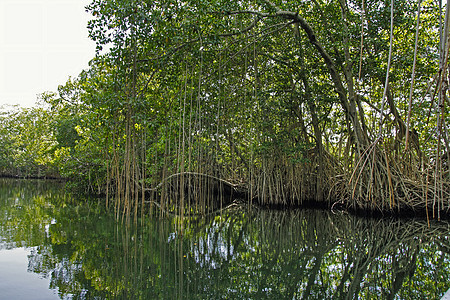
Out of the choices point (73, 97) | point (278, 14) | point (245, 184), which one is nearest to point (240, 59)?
point (278, 14)

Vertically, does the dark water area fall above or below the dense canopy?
below

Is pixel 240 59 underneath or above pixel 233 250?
above

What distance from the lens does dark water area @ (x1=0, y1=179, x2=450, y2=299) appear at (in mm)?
2674

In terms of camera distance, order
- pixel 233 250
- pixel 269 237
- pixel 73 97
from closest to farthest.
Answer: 1. pixel 233 250
2. pixel 269 237
3. pixel 73 97

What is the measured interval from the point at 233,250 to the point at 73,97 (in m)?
13.3

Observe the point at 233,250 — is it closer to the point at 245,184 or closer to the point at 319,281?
the point at 319,281

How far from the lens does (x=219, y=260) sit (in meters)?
3.60

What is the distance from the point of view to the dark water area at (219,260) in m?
2.67

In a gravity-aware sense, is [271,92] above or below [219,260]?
above

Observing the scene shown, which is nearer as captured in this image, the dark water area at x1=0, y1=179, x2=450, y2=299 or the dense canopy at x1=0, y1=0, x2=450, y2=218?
the dark water area at x1=0, y1=179, x2=450, y2=299

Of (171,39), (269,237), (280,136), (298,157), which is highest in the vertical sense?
(171,39)

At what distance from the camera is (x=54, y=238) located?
4.32m

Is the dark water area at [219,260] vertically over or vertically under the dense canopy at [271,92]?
under

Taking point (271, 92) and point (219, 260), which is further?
point (271, 92)
